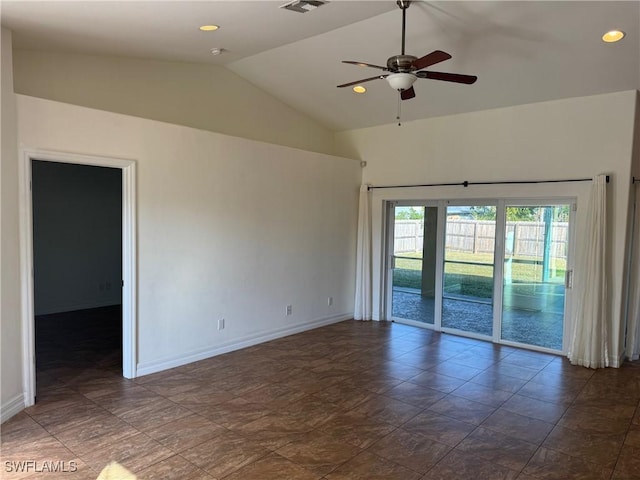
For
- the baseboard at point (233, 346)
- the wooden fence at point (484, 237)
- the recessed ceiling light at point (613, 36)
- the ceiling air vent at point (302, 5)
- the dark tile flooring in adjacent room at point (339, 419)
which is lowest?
the dark tile flooring in adjacent room at point (339, 419)

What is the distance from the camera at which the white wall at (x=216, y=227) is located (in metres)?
4.30

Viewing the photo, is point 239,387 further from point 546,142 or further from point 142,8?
point 546,142

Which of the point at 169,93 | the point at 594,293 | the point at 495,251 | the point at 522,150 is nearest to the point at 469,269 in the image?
the point at 495,251

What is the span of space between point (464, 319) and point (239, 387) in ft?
11.9

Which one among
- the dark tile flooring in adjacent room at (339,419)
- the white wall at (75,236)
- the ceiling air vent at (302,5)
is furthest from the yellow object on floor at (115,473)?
the white wall at (75,236)

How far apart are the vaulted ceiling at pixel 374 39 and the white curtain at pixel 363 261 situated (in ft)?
5.83

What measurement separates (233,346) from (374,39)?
3967 mm

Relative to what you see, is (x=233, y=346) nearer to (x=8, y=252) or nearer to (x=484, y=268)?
(x=8, y=252)

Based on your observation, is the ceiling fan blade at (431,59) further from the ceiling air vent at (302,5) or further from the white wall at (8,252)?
the white wall at (8,252)

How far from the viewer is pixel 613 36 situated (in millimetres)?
3902

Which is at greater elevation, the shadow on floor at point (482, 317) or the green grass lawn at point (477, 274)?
the green grass lawn at point (477, 274)

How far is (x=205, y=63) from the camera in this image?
5516 mm

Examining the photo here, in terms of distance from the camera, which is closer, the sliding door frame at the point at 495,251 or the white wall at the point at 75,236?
the sliding door frame at the point at 495,251

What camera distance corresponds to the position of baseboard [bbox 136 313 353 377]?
4.64 metres
